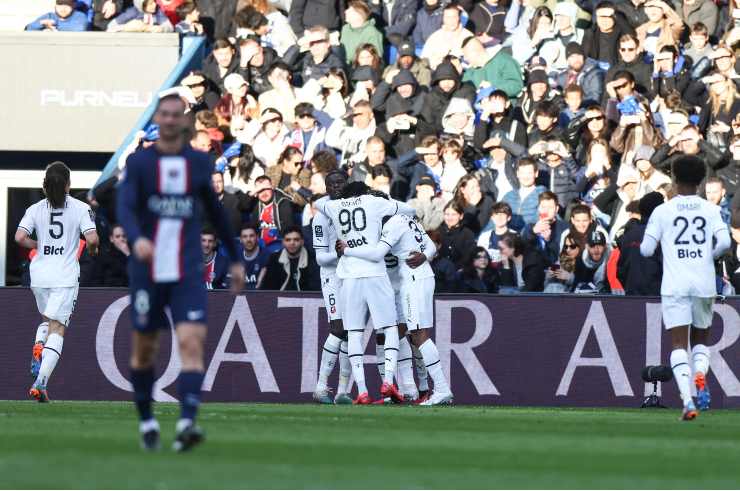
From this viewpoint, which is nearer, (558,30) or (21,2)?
(558,30)

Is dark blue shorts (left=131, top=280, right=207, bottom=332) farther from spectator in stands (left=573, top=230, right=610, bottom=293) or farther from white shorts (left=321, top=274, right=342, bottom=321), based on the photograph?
spectator in stands (left=573, top=230, right=610, bottom=293)

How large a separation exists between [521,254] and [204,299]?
10127 mm

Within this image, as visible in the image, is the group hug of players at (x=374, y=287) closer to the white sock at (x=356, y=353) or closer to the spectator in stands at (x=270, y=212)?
the white sock at (x=356, y=353)

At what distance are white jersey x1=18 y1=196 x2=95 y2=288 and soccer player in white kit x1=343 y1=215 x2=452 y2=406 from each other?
127 inches

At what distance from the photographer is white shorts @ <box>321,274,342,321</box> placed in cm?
1756

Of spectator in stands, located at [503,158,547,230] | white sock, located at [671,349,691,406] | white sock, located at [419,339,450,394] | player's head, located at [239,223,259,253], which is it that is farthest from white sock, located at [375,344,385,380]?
white sock, located at [671,349,691,406]

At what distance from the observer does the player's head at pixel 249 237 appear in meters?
19.9

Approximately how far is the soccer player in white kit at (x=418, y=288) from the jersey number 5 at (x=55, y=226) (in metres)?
3.38

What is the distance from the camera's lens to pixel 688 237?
14.0 metres

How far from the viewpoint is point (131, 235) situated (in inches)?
364

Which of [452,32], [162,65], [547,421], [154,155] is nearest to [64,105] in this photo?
[162,65]

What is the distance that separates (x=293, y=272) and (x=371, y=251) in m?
3.21

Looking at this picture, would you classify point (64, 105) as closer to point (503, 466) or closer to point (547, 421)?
point (547, 421)

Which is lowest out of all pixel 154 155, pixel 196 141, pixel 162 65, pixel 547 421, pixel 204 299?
pixel 547 421
